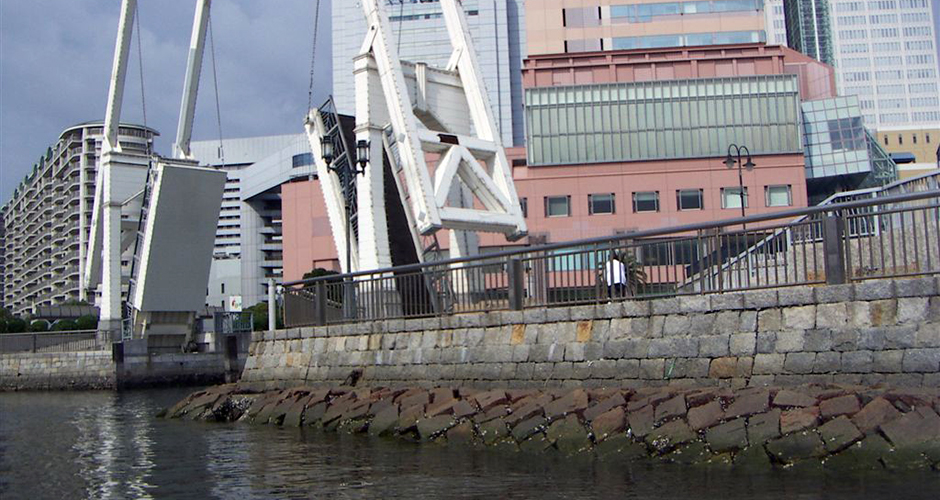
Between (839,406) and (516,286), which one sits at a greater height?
(516,286)

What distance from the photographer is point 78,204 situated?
450ft

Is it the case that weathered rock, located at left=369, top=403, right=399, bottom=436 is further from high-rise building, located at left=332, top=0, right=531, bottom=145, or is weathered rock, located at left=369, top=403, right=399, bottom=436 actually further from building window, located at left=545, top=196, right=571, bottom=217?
high-rise building, located at left=332, top=0, right=531, bottom=145

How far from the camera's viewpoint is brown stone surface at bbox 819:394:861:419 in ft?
36.1

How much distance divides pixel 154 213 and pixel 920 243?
35600mm

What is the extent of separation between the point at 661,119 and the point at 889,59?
4942 inches

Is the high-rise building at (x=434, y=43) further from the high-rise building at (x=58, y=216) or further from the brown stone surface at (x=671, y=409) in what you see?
the brown stone surface at (x=671, y=409)

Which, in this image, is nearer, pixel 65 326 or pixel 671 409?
pixel 671 409

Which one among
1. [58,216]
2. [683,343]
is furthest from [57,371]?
[58,216]

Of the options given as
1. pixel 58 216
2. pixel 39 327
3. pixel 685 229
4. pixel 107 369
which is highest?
pixel 58 216

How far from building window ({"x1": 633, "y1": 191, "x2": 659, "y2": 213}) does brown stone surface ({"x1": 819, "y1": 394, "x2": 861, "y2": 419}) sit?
55410 mm

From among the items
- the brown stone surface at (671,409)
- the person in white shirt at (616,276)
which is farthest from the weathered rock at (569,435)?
the person in white shirt at (616,276)

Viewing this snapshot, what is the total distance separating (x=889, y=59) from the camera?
571 ft

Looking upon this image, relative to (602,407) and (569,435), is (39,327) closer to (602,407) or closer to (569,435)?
(569,435)

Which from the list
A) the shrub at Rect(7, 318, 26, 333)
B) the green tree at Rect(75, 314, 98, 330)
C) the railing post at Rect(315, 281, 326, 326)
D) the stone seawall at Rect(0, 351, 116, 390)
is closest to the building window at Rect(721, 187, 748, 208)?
the stone seawall at Rect(0, 351, 116, 390)
